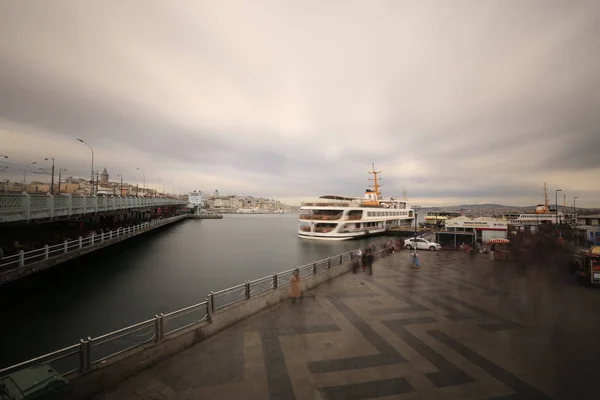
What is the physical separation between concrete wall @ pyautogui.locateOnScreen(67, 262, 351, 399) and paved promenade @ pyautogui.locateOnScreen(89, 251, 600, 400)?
8.4 inches

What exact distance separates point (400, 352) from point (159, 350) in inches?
243

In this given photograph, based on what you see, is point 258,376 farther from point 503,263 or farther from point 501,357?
point 503,263

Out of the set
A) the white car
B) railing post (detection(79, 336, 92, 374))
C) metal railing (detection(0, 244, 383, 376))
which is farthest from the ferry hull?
railing post (detection(79, 336, 92, 374))

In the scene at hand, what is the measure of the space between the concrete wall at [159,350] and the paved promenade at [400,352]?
0.70ft

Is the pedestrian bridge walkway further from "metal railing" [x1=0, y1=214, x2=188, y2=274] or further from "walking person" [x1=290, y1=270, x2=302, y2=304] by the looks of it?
"walking person" [x1=290, y1=270, x2=302, y2=304]

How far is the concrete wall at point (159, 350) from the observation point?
5.26 metres

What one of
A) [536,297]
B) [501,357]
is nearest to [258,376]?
[501,357]

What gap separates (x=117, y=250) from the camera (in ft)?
110

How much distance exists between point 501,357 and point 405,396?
3251 mm

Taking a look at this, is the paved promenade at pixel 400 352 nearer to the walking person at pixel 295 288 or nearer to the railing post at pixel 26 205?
the walking person at pixel 295 288

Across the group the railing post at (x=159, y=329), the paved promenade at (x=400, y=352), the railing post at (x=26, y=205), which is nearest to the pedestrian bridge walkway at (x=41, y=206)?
the railing post at (x=26, y=205)

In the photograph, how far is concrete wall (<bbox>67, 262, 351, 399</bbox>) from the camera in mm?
5258

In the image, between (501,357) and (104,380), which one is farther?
(501,357)

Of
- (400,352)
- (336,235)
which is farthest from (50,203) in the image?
(336,235)
